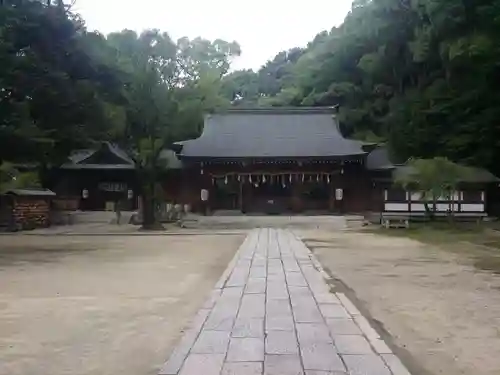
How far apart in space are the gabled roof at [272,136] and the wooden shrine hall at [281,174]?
0.18ft

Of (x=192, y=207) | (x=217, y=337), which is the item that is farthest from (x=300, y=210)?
(x=217, y=337)

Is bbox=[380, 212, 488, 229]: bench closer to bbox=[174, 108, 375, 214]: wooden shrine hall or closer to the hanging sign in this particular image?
the hanging sign

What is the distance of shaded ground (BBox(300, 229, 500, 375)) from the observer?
533cm

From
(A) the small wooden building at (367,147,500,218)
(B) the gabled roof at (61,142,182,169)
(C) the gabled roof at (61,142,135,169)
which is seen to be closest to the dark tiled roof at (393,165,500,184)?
(A) the small wooden building at (367,147,500,218)

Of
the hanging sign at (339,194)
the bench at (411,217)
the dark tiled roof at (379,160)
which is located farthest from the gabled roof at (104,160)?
the bench at (411,217)

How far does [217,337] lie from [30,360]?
1582mm

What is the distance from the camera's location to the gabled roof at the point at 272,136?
109 ft

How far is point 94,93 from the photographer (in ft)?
58.9

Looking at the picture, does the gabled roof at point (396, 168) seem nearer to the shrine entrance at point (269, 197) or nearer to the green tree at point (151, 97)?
the shrine entrance at point (269, 197)

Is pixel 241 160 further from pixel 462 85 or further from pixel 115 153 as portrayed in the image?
pixel 462 85

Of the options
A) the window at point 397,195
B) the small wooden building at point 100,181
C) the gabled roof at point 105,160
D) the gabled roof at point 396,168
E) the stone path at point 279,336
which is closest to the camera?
the stone path at point 279,336

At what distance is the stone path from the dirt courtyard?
1.04ft

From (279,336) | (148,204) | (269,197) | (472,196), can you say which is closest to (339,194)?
(269,197)

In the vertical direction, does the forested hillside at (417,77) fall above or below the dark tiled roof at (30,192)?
above
